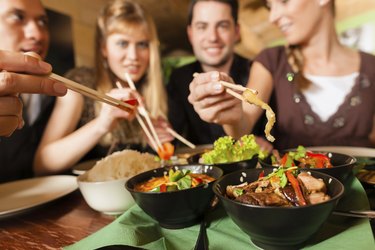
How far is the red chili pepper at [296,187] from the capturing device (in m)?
0.59

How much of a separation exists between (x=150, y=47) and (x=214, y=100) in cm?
101

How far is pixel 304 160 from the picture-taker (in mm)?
829

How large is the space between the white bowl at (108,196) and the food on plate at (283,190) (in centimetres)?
32

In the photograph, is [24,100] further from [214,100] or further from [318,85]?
[318,85]

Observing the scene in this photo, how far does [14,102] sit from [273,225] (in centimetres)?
69

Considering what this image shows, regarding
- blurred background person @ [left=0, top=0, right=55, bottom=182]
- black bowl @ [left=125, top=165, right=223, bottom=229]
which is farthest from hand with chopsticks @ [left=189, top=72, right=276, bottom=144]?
blurred background person @ [left=0, top=0, right=55, bottom=182]

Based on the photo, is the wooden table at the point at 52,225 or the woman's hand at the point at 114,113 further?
the woman's hand at the point at 114,113

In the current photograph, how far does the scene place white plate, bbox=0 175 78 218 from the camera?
897 mm

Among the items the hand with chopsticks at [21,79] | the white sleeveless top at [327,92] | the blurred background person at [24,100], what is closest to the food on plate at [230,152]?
the hand with chopsticks at [21,79]

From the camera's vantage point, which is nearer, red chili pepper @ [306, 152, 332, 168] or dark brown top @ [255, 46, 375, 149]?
red chili pepper @ [306, 152, 332, 168]

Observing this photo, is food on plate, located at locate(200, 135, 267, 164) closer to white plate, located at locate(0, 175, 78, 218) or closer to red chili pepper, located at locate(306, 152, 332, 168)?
red chili pepper, located at locate(306, 152, 332, 168)

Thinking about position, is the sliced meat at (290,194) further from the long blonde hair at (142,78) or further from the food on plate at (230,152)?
the long blonde hair at (142,78)

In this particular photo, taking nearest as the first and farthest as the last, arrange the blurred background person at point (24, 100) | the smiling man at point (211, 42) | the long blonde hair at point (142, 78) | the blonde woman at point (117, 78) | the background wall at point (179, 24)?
1. the blurred background person at point (24, 100)
2. the blonde woman at point (117, 78)
3. the long blonde hair at point (142, 78)
4. the smiling man at point (211, 42)
5. the background wall at point (179, 24)

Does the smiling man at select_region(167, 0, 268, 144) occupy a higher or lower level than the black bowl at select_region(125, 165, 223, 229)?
higher
